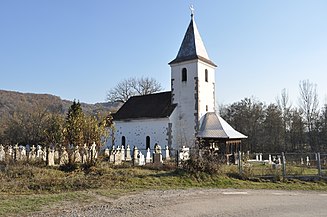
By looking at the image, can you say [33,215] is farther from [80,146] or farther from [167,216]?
[80,146]

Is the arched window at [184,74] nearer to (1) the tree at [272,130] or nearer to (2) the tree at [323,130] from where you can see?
(1) the tree at [272,130]

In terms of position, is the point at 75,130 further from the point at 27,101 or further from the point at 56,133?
the point at 27,101

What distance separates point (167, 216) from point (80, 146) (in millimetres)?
10069

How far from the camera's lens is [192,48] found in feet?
107

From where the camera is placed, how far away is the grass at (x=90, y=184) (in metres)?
10.7

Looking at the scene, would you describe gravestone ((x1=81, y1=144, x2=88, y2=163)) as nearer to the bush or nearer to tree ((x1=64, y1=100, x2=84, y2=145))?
tree ((x1=64, y1=100, x2=84, y2=145))

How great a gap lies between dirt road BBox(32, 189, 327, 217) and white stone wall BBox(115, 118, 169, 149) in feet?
60.0

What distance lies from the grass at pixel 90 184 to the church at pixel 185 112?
11.7 meters

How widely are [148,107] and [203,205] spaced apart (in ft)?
80.7

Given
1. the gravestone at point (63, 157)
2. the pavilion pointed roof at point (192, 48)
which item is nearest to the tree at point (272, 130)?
the pavilion pointed roof at point (192, 48)

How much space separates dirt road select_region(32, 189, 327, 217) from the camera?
9.07m

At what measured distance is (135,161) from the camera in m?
22.0

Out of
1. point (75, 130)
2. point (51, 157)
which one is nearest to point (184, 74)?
point (75, 130)

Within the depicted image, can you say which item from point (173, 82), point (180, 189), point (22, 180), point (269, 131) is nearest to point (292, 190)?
point (180, 189)
